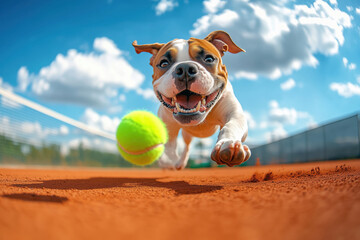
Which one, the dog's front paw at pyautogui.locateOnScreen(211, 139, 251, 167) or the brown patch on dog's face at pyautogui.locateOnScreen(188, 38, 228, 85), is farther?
the brown patch on dog's face at pyautogui.locateOnScreen(188, 38, 228, 85)

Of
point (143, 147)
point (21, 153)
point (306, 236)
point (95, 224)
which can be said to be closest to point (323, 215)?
point (306, 236)

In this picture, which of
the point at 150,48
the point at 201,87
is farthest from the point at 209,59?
the point at 150,48

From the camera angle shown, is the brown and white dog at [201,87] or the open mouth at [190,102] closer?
the brown and white dog at [201,87]

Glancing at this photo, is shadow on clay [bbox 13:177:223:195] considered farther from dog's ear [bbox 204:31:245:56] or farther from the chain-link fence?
the chain-link fence

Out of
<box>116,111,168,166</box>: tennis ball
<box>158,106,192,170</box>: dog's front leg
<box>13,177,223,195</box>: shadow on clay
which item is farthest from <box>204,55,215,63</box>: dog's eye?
<box>13,177,223,195</box>: shadow on clay

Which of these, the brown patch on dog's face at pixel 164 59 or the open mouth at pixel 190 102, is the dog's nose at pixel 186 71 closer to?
the open mouth at pixel 190 102

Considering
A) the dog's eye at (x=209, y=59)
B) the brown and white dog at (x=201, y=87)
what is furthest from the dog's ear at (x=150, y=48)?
the dog's eye at (x=209, y=59)

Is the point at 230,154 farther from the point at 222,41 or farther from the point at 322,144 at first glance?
the point at 322,144
